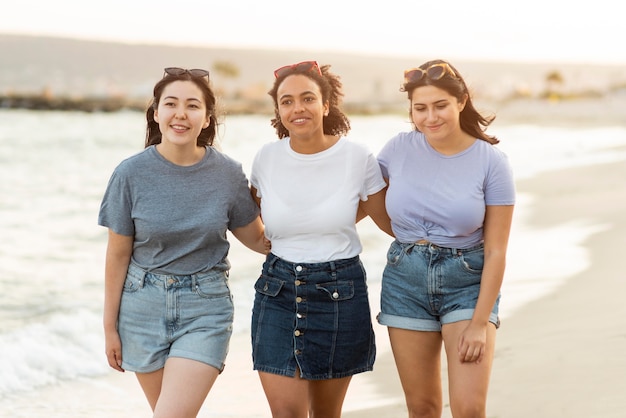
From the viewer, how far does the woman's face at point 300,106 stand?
3635mm

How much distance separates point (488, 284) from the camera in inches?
136

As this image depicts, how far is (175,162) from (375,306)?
405cm

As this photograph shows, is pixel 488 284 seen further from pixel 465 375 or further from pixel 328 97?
pixel 328 97

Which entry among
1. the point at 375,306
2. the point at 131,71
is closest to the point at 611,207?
the point at 375,306

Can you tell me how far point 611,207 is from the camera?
39.2 feet

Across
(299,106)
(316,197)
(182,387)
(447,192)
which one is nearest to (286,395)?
(182,387)

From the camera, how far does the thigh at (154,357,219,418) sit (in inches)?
134

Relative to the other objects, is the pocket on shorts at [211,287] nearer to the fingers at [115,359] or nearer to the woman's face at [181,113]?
the fingers at [115,359]

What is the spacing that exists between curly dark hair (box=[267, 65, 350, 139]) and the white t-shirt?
148 millimetres

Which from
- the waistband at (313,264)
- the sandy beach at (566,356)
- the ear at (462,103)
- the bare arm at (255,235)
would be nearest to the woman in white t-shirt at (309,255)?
the waistband at (313,264)

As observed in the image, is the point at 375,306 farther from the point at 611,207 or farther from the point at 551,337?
the point at 611,207

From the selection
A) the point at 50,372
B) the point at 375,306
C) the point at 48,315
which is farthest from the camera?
the point at 48,315

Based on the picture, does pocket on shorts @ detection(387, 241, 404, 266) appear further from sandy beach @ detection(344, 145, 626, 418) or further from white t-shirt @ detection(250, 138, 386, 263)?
sandy beach @ detection(344, 145, 626, 418)

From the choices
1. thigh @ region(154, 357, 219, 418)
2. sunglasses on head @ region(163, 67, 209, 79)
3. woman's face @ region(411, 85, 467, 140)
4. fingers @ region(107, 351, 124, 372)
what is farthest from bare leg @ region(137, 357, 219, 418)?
woman's face @ region(411, 85, 467, 140)
